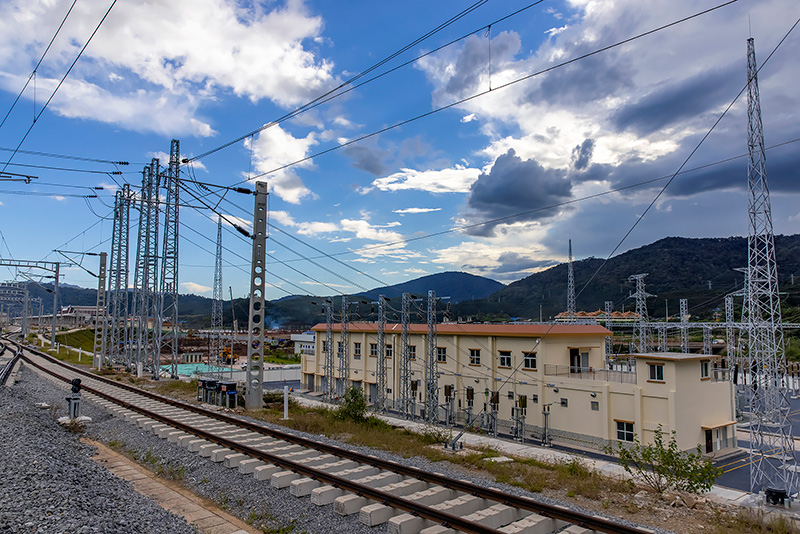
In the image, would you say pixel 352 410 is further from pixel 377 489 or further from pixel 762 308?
pixel 762 308

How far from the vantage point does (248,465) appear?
1043 centimetres

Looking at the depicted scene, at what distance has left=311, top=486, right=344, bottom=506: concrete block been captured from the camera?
8594 mm

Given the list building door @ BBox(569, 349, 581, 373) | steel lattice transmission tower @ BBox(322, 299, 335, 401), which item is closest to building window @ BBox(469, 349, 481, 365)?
building door @ BBox(569, 349, 581, 373)

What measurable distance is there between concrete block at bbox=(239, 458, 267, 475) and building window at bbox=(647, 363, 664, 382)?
20033mm

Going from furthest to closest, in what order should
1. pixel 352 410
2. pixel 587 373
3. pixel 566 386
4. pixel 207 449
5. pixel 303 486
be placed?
pixel 587 373 → pixel 566 386 → pixel 352 410 → pixel 207 449 → pixel 303 486

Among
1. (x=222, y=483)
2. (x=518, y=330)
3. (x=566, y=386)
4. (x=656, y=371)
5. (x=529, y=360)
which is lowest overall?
(x=566, y=386)

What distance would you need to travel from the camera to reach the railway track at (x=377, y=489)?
25.6 feet

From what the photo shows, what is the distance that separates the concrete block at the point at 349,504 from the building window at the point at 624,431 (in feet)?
66.4

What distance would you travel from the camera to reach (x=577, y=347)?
1184 inches

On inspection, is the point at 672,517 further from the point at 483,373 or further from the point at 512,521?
the point at 483,373

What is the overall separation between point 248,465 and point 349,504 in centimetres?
329

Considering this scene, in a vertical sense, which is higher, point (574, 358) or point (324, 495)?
point (574, 358)

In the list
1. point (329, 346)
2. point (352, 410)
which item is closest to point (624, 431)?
point (352, 410)

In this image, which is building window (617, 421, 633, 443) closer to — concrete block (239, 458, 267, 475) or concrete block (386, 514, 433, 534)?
concrete block (386, 514, 433, 534)
